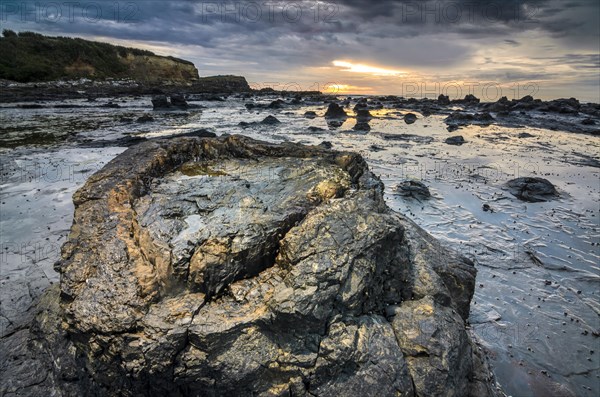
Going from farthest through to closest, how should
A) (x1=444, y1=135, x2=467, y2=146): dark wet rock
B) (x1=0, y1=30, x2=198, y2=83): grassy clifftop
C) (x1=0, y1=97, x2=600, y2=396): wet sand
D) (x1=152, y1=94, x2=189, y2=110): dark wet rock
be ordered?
(x1=0, y1=30, x2=198, y2=83): grassy clifftop
(x1=152, y1=94, x2=189, y2=110): dark wet rock
(x1=444, y1=135, x2=467, y2=146): dark wet rock
(x1=0, y1=97, x2=600, y2=396): wet sand

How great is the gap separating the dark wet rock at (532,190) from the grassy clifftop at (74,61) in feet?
307

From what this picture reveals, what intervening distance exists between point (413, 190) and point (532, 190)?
5.88 metres

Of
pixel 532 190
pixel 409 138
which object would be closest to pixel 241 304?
pixel 532 190

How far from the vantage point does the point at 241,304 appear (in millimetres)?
4938

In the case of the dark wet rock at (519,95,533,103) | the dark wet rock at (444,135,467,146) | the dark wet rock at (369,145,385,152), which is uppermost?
the dark wet rock at (519,95,533,103)

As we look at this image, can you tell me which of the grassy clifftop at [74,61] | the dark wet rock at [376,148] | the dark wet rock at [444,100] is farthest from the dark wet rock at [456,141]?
the grassy clifftop at [74,61]

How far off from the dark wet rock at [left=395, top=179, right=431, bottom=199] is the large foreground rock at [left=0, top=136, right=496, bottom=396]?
9730 mm

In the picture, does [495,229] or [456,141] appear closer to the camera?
[495,229]

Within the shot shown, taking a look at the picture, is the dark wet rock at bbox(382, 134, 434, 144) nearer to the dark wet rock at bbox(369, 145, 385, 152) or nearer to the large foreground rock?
the dark wet rock at bbox(369, 145, 385, 152)

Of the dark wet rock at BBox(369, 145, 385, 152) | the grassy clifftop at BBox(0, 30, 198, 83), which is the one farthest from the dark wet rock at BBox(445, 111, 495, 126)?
the grassy clifftop at BBox(0, 30, 198, 83)

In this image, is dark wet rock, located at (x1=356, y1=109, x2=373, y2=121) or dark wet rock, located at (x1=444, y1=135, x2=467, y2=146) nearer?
dark wet rock, located at (x1=444, y1=135, x2=467, y2=146)

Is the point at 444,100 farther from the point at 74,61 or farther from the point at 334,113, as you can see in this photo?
the point at 74,61

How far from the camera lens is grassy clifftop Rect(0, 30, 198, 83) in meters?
78.4

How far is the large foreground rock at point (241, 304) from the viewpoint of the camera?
4.57 meters
